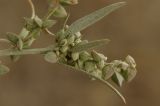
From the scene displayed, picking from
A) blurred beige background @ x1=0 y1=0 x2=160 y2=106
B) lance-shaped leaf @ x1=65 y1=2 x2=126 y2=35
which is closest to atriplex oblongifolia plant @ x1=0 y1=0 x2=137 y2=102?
lance-shaped leaf @ x1=65 y1=2 x2=126 y2=35

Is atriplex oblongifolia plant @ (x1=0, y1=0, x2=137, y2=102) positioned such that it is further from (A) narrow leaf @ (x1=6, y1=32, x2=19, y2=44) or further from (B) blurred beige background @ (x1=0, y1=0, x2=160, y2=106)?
(B) blurred beige background @ (x1=0, y1=0, x2=160, y2=106)

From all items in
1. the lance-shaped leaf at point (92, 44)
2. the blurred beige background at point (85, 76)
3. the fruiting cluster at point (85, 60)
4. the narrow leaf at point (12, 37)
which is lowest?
the blurred beige background at point (85, 76)

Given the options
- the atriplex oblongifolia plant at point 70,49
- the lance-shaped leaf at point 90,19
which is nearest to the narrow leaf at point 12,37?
the atriplex oblongifolia plant at point 70,49

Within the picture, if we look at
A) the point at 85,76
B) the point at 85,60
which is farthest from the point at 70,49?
the point at 85,76

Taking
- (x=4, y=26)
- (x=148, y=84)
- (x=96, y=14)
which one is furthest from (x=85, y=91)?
(x=96, y=14)

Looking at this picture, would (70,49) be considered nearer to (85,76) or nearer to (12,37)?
(12,37)

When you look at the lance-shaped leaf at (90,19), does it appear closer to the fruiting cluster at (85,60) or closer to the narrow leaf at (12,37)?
the fruiting cluster at (85,60)
